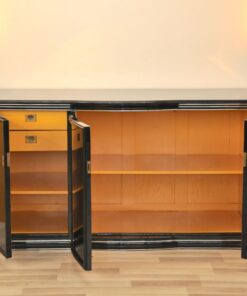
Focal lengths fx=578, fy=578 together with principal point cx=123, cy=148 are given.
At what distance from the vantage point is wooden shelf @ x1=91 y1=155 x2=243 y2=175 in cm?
380

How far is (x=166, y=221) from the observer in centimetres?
394

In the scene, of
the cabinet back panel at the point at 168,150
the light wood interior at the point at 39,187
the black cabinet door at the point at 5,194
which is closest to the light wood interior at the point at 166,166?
the cabinet back panel at the point at 168,150

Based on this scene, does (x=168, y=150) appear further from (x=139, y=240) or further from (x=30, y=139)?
(x=30, y=139)

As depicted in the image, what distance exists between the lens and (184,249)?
369cm

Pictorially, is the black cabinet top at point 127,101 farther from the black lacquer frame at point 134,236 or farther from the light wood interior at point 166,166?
the light wood interior at point 166,166

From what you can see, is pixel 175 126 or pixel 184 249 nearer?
pixel 184 249

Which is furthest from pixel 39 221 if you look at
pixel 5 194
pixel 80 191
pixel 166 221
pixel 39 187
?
pixel 166 221

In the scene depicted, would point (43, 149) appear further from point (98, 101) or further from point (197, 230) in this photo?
point (197, 230)

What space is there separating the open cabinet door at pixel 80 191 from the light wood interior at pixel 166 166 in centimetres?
31
